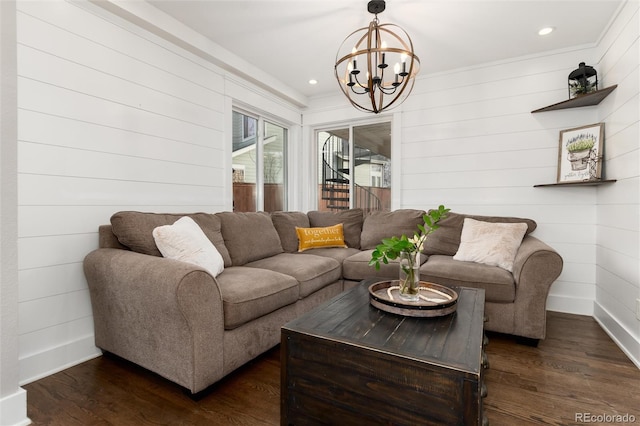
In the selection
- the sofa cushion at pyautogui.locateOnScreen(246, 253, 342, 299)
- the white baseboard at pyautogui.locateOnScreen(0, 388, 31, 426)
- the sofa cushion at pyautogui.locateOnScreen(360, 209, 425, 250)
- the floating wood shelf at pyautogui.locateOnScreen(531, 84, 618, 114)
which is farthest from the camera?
the sofa cushion at pyautogui.locateOnScreen(360, 209, 425, 250)

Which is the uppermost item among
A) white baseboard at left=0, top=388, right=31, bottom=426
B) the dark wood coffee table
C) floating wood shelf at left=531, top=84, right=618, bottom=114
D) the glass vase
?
floating wood shelf at left=531, top=84, right=618, bottom=114

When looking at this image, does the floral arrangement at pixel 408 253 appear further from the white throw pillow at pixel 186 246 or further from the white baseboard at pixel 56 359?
the white baseboard at pixel 56 359

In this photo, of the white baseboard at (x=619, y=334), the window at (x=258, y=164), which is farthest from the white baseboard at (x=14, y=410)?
the white baseboard at (x=619, y=334)

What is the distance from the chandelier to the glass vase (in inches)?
44.0

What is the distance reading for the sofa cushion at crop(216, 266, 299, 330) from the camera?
Result: 1.75 m

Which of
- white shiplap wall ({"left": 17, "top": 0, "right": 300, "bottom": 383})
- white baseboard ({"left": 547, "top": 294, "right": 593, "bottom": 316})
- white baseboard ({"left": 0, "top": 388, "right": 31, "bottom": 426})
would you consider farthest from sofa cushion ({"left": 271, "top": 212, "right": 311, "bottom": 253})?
white baseboard ({"left": 547, "top": 294, "right": 593, "bottom": 316})

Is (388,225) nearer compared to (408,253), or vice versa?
(408,253)

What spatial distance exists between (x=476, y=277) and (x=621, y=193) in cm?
127

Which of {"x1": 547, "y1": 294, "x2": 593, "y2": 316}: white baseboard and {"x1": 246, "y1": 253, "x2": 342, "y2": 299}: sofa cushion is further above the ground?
{"x1": 246, "y1": 253, "x2": 342, "y2": 299}: sofa cushion

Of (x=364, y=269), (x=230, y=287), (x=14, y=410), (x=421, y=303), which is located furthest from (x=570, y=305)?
(x=14, y=410)

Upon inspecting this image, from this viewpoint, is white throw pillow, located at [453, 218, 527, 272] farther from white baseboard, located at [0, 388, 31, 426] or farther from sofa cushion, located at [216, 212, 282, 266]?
white baseboard, located at [0, 388, 31, 426]

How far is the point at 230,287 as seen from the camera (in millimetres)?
1867

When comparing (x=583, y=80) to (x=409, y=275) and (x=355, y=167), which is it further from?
(x=409, y=275)

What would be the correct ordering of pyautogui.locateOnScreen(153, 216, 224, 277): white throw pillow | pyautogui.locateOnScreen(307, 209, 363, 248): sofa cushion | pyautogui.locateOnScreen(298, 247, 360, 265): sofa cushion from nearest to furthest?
1. pyautogui.locateOnScreen(153, 216, 224, 277): white throw pillow
2. pyautogui.locateOnScreen(298, 247, 360, 265): sofa cushion
3. pyautogui.locateOnScreen(307, 209, 363, 248): sofa cushion
